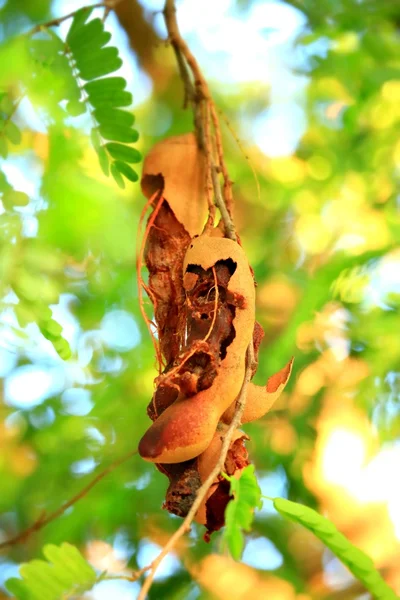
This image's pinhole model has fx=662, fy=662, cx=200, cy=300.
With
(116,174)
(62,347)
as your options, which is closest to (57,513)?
(62,347)

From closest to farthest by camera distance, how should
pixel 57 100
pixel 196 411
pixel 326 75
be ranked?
pixel 196 411 < pixel 57 100 < pixel 326 75

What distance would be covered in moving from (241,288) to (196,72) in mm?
325

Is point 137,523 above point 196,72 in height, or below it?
below

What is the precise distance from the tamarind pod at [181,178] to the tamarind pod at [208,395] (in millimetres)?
107

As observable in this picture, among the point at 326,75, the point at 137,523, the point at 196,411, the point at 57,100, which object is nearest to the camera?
the point at 196,411

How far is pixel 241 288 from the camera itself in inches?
19.2

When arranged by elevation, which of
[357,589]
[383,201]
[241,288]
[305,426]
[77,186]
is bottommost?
[357,589]

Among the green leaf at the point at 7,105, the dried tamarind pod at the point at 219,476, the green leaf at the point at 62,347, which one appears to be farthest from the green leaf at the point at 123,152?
the dried tamarind pod at the point at 219,476

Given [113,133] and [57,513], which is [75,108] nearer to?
[113,133]

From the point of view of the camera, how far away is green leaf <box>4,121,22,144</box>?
675mm

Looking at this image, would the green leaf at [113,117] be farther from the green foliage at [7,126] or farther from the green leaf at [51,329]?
the green leaf at [51,329]

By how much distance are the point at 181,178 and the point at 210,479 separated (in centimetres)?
31

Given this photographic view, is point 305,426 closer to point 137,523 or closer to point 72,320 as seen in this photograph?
point 137,523

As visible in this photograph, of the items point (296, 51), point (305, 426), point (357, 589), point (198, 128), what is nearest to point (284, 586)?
point (357, 589)
